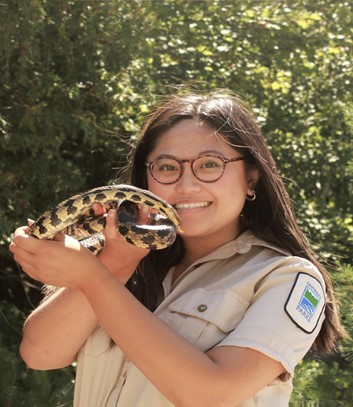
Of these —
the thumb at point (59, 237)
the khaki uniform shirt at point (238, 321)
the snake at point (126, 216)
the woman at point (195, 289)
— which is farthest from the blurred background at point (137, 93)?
the thumb at point (59, 237)

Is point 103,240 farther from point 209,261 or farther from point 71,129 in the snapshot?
point 71,129

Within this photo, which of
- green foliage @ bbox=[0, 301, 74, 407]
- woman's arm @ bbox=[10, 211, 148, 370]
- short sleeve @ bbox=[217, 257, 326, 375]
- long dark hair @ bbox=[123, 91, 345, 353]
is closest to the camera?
short sleeve @ bbox=[217, 257, 326, 375]

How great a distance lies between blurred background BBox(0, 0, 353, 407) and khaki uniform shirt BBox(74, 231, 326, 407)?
6.50 ft

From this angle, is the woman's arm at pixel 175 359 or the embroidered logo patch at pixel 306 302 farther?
the embroidered logo patch at pixel 306 302

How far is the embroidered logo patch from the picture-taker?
2803 mm

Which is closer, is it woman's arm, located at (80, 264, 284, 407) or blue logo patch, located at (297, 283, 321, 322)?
woman's arm, located at (80, 264, 284, 407)

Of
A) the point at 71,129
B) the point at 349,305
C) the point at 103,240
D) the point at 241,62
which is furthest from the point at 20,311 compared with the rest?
the point at 103,240

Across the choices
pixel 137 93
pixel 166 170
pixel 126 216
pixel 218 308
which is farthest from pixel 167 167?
pixel 137 93

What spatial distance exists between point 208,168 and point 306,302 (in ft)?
2.05

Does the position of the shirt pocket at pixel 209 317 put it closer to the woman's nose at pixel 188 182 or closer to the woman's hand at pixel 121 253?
the woman's hand at pixel 121 253

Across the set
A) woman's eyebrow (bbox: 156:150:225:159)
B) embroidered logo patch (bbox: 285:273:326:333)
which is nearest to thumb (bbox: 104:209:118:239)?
woman's eyebrow (bbox: 156:150:225:159)

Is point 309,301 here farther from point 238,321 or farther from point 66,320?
point 66,320

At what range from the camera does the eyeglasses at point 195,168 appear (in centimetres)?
313

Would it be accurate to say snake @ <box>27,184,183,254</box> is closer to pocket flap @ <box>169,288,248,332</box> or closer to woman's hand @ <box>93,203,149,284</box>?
woman's hand @ <box>93,203,149,284</box>
